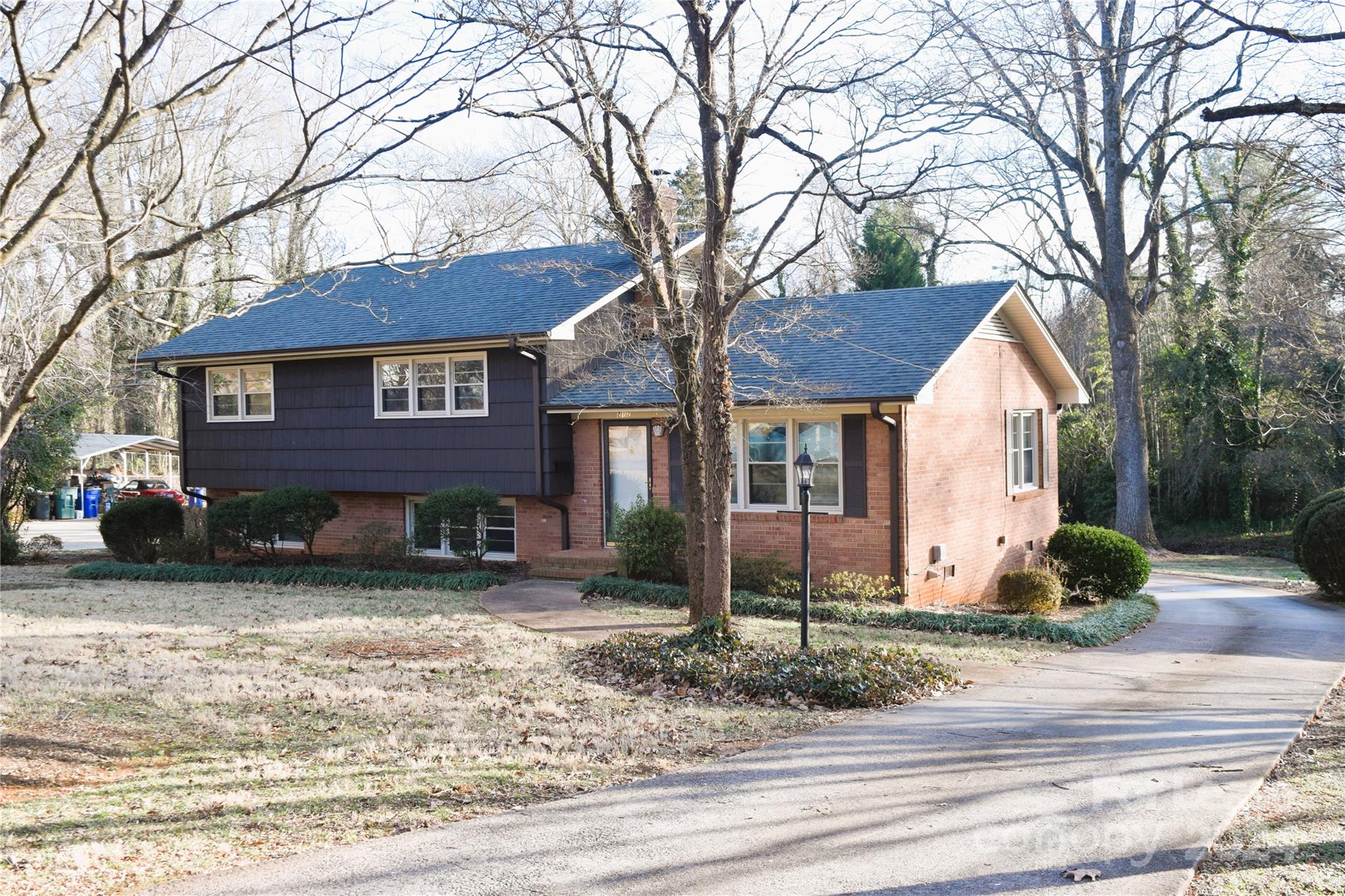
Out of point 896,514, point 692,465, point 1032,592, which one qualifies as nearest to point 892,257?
point 1032,592

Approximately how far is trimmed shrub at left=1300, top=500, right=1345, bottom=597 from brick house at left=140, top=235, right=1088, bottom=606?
4666mm

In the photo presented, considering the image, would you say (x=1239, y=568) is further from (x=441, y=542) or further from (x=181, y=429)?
(x=181, y=429)

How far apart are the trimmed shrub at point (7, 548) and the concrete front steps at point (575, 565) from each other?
11.7 m

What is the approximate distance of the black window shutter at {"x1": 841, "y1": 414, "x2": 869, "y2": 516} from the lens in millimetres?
15344

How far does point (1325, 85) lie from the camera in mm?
8539

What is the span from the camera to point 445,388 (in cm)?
1880

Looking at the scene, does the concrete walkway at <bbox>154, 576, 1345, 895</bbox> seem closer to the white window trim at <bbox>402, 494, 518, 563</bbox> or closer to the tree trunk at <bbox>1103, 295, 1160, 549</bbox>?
the white window trim at <bbox>402, 494, 518, 563</bbox>

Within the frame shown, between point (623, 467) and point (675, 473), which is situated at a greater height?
point (623, 467)

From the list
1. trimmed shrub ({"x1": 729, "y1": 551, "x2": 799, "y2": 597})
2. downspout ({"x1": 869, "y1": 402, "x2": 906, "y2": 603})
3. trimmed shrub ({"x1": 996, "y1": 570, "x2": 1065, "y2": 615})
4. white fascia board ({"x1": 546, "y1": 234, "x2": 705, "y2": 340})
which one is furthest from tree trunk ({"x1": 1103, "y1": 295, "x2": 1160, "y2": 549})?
trimmed shrub ({"x1": 729, "y1": 551, "x2": 799, "y2": 597})

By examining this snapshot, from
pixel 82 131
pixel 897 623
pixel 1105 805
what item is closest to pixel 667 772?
pixel 1105 805

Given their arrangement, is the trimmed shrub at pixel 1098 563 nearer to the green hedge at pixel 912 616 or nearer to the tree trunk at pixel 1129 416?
the green hedge at pixel 912 616

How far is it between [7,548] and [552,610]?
14.2m

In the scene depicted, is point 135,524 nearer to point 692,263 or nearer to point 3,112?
point 692,263

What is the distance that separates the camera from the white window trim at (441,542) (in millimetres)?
18828
